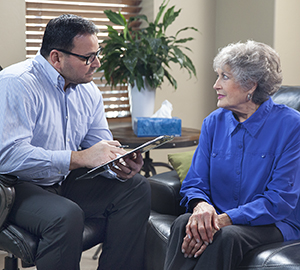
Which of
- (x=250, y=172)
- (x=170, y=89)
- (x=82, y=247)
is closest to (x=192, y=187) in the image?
(x=250, y=172)

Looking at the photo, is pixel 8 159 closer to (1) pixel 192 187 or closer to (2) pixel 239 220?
(1) pixel 192 187

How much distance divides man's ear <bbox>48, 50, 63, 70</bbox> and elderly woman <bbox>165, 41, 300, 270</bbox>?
2.12 feet

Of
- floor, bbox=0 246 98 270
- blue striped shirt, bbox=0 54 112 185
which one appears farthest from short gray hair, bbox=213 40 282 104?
floor, bbox=0 246 98 270

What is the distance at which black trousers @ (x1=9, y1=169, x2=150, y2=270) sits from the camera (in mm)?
1397

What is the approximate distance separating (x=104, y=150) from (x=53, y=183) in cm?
29

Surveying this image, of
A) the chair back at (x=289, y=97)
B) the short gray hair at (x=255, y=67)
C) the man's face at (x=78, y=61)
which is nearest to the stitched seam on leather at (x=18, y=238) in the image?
the man's face at (x=78, y=61)

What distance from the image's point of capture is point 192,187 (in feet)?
5.32

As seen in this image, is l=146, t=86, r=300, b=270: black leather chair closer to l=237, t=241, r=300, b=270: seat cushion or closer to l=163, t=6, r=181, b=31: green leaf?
l=237, t=241, r=300, b=270: seat cushion

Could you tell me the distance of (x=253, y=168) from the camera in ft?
4.99

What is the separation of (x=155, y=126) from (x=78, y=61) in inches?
32.6

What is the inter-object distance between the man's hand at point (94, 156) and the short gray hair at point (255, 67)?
54 centimetres

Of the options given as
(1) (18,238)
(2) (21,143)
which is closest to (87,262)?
(1) (18,238)

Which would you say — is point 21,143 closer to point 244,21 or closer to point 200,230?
point 200,230

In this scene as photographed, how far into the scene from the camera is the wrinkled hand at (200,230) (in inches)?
52.7
